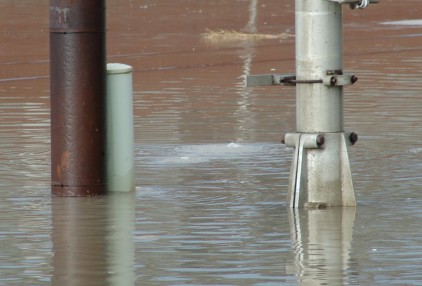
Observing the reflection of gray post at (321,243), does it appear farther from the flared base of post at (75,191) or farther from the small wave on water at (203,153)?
the small wave on water at (203,153)

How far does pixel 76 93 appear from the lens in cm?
1032

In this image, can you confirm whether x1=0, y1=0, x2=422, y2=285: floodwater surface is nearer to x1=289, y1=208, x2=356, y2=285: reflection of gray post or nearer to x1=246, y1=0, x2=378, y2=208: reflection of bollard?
x1=289, y1=208, x2=356, y2=285: reflection of gray post

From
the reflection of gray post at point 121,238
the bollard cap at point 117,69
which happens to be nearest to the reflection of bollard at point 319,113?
the reflection of gray post at point 121,238

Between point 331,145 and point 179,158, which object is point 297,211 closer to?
point 331,145

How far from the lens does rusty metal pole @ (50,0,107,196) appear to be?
10.3 meters

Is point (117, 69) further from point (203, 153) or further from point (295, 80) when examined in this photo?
point (203, 153)

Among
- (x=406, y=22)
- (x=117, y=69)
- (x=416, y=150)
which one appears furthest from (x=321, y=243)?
(x=406, y=22)

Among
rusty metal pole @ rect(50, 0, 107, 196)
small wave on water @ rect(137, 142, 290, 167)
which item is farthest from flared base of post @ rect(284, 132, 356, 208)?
small wave on water @ rect(137, 142, 290, 167)

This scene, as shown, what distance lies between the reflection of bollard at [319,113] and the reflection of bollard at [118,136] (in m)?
1.34

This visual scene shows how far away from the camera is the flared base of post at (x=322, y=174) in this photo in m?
9.66

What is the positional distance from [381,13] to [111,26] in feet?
23.9

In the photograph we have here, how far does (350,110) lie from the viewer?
1614 cm

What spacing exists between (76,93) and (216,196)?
1.27 metres

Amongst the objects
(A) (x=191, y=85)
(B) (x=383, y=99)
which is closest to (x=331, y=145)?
(B) (x=383, y=99)
